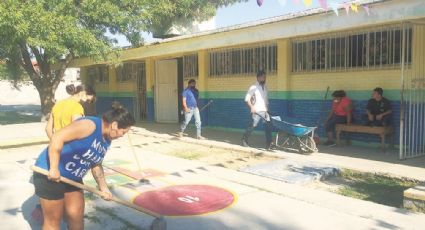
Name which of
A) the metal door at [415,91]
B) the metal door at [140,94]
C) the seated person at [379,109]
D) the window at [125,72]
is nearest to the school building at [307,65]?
the metal door at [415,91]

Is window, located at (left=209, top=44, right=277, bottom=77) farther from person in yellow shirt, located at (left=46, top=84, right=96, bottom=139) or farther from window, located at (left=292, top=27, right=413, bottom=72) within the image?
person in yellow shirt, located at (left=46, top=84, right=96, bottom=139)

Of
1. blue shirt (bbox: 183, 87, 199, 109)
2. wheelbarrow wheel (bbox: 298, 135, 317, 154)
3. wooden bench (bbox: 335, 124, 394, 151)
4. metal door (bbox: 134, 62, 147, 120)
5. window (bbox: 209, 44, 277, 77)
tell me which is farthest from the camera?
metal door (bbox: 134, 62, 147, 120)

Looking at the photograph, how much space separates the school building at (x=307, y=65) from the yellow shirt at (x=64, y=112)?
453 centimetres

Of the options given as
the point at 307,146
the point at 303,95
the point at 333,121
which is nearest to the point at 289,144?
the point at 307,146

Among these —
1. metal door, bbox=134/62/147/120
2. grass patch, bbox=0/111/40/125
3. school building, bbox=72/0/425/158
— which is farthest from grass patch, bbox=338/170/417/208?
grass patch, bbox=0/111/40/125

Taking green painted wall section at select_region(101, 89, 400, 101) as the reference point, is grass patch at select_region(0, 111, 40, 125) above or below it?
below

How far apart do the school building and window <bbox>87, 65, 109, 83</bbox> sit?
4.15m

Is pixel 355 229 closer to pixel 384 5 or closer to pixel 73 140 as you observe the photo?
pixel 73 140

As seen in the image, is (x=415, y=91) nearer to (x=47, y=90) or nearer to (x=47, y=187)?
(x=47, y=187)

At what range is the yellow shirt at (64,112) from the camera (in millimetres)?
5016

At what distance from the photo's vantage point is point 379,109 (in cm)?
862

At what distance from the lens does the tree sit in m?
11.8

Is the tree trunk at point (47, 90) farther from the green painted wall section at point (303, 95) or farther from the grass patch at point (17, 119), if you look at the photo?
the green painted wall section at point (303, 95)

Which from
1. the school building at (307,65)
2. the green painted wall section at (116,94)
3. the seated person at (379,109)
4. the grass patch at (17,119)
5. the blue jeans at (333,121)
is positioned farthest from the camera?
the grass patch at (17,119)
